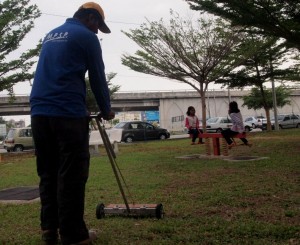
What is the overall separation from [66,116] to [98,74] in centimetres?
45

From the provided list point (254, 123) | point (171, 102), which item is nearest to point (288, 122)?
point (254, 123)

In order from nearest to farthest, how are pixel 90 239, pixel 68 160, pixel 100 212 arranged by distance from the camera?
pixel 68 160, pixel 90 239, pixel 100 212

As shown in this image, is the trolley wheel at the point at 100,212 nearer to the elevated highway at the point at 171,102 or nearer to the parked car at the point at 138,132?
the parked car at the point at 138,132

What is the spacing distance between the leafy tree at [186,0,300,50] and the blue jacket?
7.01 metres

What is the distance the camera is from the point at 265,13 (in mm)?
9836

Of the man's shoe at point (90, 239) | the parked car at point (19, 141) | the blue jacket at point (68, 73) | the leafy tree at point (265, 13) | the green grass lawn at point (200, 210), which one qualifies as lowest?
the green grass lawn at point (200, 210)

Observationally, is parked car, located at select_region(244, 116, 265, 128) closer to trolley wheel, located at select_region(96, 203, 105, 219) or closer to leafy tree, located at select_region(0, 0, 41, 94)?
leafy tree, located at select_region(0, 0, 41, 94)

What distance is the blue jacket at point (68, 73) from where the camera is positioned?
3248 millimetres

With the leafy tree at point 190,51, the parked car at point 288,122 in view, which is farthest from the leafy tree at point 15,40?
the parked car at point 288,122

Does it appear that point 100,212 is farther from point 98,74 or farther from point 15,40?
point 15,40

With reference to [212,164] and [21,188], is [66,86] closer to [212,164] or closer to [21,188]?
[21,188]

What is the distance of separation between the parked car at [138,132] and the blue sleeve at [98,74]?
82.2 feet

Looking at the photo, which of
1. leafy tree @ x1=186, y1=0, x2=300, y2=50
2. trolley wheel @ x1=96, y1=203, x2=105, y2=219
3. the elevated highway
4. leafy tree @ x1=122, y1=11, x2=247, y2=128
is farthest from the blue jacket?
the elevated highway

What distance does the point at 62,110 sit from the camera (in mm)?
3221
